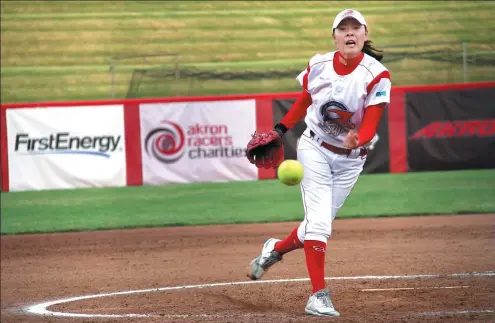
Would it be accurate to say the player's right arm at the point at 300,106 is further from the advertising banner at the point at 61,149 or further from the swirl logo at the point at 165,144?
the advertising banner at the point at 61,149

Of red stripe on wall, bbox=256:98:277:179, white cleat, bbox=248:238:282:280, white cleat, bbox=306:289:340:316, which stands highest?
red stripe on wall, bbox=256:98:277:179

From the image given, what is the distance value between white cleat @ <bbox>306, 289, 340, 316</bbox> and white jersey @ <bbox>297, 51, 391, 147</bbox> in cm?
103

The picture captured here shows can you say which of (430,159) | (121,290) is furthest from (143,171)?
(121,290)

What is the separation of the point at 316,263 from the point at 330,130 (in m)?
0.90

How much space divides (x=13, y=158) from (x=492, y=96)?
8.60m

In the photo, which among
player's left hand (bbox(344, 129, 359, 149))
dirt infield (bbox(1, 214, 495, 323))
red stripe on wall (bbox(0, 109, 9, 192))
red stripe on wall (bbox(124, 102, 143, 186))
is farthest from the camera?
red stripe on wall (bbox(124, 102, 143, 186))

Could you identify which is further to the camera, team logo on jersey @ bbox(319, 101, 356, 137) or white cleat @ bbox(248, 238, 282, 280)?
white cleat @ bbox(248, 238, 282, 280)

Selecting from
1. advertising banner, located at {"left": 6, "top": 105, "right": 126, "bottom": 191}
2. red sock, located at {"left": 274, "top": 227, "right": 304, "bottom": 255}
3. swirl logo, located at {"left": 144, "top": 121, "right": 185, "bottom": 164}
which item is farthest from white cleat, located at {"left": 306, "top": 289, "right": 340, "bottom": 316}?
advertising banner, located at {"left": 6, "top": 105, "right": 126, "bottom": 191}

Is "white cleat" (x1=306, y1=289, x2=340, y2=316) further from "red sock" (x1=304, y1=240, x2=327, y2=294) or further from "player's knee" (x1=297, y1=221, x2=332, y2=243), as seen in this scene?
"player's knee" (x1=297, y1=221, x2=332, y2=243)

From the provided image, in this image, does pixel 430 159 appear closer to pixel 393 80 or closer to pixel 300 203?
pixel 393 80

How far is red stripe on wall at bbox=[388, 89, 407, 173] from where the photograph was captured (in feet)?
50.8

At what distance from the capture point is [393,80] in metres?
16.9

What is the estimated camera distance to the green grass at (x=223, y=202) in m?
11.6

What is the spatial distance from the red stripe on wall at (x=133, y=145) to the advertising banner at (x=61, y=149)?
0.10 metres
